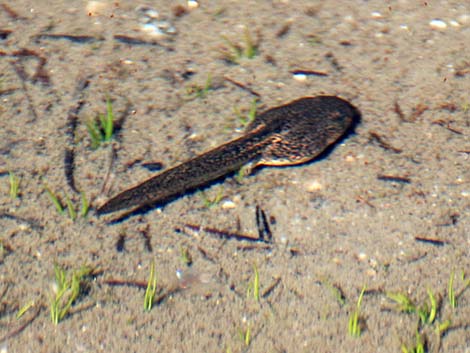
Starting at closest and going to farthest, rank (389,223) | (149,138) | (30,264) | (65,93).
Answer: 1. (30,264)
2. (389,223)
3. (149,138)
4. (65,93)

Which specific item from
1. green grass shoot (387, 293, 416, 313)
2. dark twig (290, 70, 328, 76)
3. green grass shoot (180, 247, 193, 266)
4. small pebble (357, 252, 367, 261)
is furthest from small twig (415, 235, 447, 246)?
dark twig (290, 70, 328, 76)

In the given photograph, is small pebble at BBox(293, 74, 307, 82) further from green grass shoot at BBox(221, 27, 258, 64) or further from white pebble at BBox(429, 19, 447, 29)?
white pebble at BBox(429, 19, 447, 29)

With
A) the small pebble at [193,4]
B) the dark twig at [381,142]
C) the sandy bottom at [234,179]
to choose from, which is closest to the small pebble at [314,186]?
the sandy bottom at [234,179]

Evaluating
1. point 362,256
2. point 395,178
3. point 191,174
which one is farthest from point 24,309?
point 395,178

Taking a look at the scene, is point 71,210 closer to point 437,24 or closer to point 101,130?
point 101,130

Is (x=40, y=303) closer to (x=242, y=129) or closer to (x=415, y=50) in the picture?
(x=242, y=129)

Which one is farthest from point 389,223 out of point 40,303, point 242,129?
point 40,303
